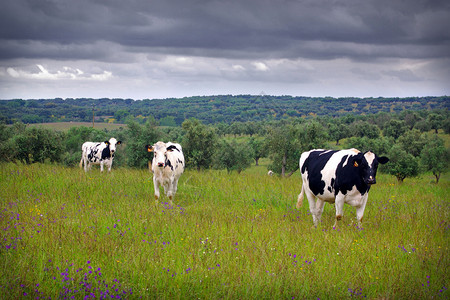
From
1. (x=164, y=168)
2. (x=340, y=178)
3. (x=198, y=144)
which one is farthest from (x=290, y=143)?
(x=340, y=178)

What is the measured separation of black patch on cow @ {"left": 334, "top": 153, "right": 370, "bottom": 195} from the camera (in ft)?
28.3

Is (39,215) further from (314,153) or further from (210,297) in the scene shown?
(314,153)

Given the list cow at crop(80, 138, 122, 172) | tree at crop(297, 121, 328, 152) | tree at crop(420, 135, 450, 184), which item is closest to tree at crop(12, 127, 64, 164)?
cow at crop(80, 138, 122, 172)

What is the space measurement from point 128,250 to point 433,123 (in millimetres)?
142557

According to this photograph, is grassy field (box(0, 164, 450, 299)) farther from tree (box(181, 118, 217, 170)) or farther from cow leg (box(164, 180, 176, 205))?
tree (box(181, 118, 217, 170))

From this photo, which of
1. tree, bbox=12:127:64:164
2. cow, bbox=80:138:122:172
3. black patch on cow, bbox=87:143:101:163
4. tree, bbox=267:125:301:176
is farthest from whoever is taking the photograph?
tree, bbox=267:125:301:176

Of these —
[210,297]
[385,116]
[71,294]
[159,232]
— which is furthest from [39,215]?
[385,116]

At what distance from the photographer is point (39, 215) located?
8.36m

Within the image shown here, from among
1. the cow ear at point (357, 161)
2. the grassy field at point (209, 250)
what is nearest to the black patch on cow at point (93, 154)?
the grassy field at point (209, 250)

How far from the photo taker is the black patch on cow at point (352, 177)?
28.3 feet

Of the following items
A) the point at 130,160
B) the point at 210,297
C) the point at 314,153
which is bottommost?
the point at 130,160

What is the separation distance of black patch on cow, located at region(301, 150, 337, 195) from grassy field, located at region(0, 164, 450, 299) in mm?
963

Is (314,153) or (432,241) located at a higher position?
(314,153)

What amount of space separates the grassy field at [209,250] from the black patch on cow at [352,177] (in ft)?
3.30
